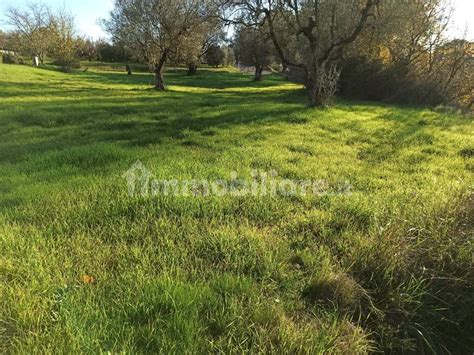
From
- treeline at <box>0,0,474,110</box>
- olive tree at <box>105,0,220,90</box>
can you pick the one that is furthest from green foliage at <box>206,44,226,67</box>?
olive tree at <box>105,0,220,90</box>

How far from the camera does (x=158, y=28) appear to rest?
24.5 metres

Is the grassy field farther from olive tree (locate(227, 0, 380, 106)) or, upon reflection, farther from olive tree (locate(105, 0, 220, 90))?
olive tree (locate(105, 0, 220, 90))

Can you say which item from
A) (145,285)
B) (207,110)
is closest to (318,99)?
(207,110)

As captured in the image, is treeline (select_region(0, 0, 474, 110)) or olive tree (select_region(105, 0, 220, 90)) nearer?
treeline (select_region(0, 0, 474, 110))

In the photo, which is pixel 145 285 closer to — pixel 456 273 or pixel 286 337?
pixel 286 337

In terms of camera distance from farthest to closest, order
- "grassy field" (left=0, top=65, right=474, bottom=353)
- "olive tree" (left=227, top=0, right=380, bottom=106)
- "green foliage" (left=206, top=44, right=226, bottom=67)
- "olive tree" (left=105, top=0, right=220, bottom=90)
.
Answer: "green foliage" (left=206, top=44, right=226, bottom=67)
"olive tree" (left=105, top=0, right=220, bottom=90)
"olive tree" (left=227, top=0, right=380, bottom=106)
"grassy field" (left=0, top=65, right=474, bottom=353)

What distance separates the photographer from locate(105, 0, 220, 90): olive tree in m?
23.8

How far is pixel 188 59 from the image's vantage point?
28047 millimetres

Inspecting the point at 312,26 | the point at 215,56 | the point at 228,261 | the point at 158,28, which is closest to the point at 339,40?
the point at 312,26

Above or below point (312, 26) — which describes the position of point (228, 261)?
below

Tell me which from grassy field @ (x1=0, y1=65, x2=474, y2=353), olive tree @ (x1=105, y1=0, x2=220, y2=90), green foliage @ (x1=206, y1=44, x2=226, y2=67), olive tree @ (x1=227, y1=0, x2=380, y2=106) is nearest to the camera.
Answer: grassy field @ (x1=0, y1=65, x2=474, y2=353)

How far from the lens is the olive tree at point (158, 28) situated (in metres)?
23.8

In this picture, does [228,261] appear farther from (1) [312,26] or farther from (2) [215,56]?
(2) [215,56]

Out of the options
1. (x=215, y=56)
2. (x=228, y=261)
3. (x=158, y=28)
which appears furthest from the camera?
(x=215, y=56)
